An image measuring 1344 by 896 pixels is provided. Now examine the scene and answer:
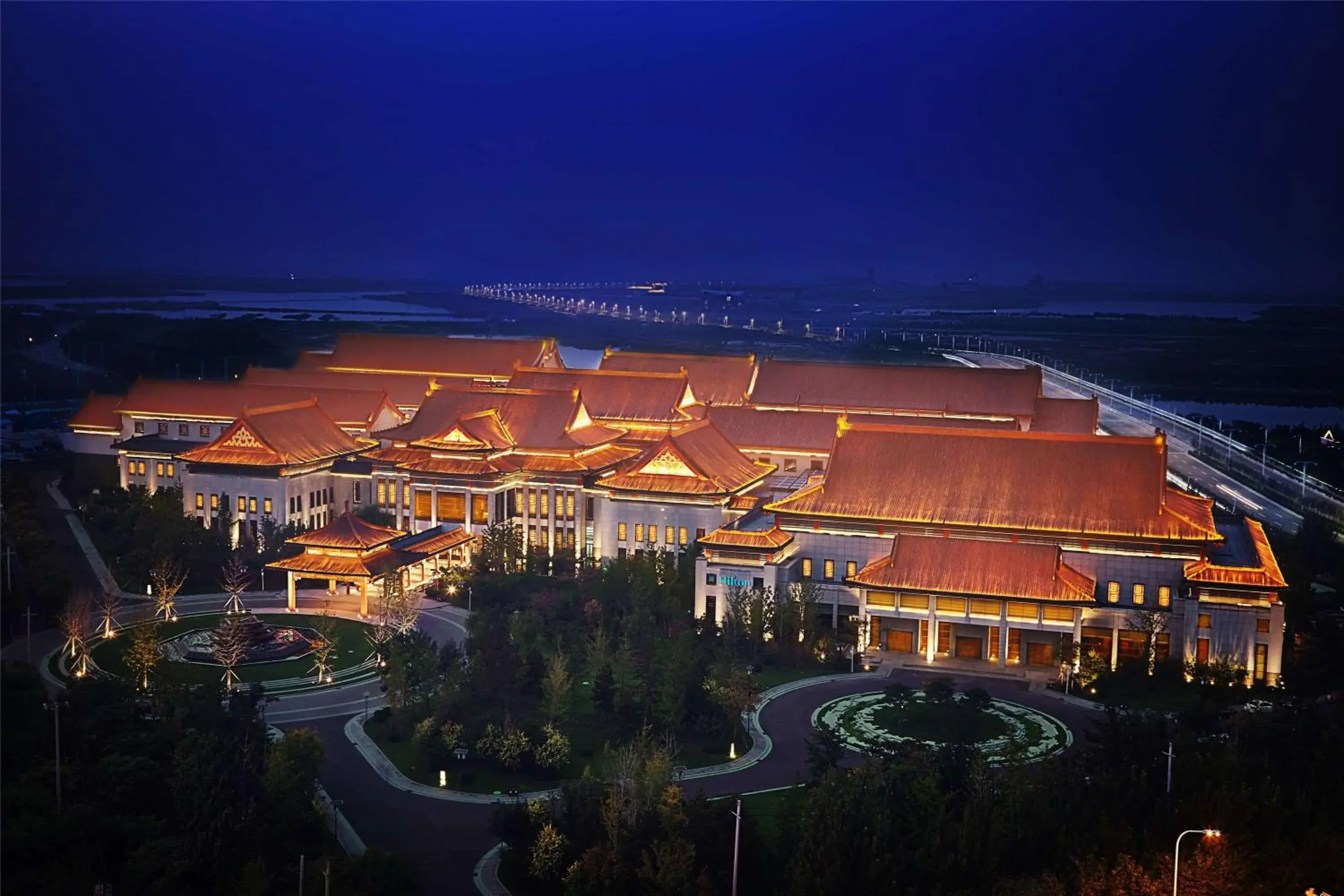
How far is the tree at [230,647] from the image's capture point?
33.2 meters

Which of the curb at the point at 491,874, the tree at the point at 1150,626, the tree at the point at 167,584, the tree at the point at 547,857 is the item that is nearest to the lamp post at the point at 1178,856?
the tree at the point at 547,857

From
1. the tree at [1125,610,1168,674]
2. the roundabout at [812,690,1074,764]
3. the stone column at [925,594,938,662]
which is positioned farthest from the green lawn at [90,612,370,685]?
the tree at [1125,610,1168,674]

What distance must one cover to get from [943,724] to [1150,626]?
24.9 ft

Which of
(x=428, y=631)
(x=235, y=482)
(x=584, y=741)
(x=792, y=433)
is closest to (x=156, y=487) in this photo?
(x=235, y=482)

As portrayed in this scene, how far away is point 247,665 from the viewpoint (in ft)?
116

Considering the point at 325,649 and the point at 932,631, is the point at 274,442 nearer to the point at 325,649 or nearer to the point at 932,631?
the point at 325,649

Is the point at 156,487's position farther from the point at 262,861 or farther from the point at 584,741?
the point at 262,861

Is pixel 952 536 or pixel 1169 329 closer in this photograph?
pixel 952 536

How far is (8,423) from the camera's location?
72062 millimetres

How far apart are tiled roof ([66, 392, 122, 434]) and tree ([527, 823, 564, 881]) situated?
40.3m

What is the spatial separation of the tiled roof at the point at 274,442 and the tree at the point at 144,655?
50.9 ft

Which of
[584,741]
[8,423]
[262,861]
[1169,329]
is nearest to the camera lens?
[262,861]

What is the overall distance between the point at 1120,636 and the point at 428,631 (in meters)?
A: 17.2

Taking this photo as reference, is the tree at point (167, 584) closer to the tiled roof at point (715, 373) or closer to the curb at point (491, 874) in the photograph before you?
the curb at point (491, 874)
